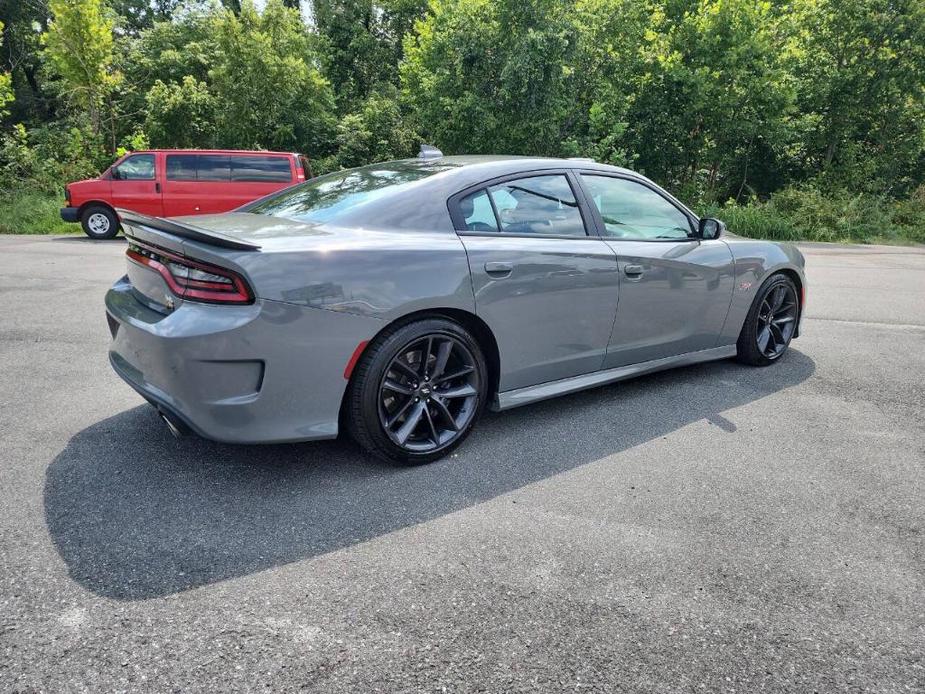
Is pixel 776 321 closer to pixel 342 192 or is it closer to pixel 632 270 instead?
pixel 632 270

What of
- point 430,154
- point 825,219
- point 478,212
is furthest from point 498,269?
point 825,219

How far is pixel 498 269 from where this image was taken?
3197 mm

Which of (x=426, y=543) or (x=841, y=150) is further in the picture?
(x=841, y=150)

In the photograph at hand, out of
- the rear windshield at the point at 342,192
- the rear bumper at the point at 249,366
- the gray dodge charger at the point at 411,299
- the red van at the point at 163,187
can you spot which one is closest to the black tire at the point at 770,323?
the gray dodge charger at the point at 411,299

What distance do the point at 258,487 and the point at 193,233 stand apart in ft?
3.74

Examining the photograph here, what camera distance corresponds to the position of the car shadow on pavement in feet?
7.73

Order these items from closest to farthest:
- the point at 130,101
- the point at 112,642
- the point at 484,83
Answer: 1. the point at 112,642
2. the point at 484,83
3. the point at 130,101

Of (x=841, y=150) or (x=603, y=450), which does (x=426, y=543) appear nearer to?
(x=603, y=450)

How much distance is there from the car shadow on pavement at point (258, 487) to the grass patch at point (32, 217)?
13.9 m

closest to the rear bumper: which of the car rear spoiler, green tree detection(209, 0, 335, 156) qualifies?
the car rear spoiler

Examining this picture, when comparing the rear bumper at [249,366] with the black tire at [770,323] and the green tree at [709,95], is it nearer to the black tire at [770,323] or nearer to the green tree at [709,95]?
the black tire at [770,323]

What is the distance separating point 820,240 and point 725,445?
15.3 meters

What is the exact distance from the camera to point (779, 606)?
2.18m

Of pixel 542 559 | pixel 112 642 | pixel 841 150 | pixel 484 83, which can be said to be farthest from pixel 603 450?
pixel 841 150
